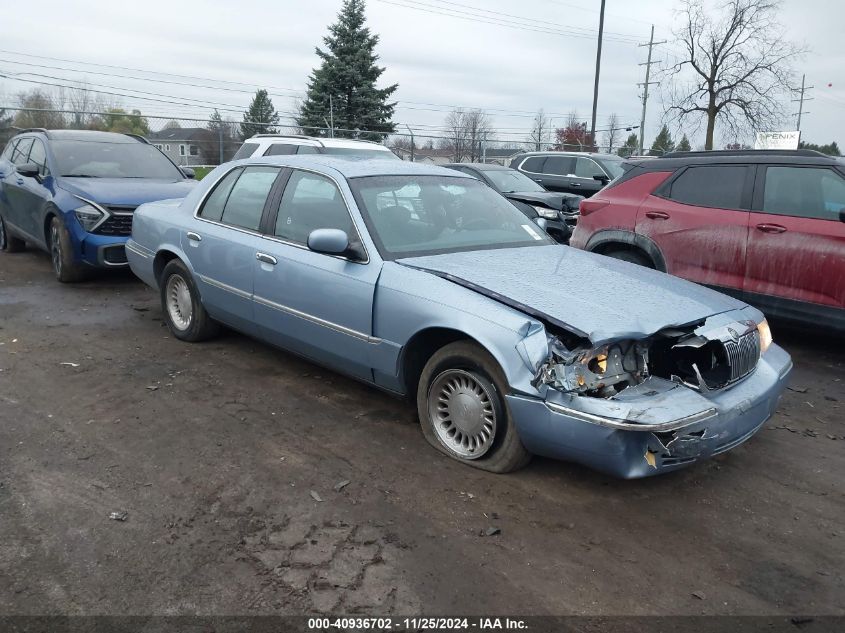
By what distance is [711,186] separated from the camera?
6719 millimetres

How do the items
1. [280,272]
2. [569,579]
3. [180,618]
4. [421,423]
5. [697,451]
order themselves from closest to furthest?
[180,618] < [569,579] < [697,451] < [421,423] < [280,272]

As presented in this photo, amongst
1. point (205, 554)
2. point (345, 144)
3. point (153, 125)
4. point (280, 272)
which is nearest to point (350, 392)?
point (280, 272)

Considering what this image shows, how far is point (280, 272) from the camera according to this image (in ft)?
15.7

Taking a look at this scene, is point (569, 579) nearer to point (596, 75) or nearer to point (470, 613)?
point (470, 613)

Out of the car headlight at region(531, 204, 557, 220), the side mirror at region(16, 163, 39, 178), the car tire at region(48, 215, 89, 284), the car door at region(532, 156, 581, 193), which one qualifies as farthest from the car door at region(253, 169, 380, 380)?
the car door at region(532, 156, 581, 193)

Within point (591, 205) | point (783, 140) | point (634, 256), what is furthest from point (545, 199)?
→ point (783, 140)

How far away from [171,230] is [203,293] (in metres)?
0.71

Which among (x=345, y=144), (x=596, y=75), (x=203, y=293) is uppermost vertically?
(x=596, y=75)

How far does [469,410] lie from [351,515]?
862mm

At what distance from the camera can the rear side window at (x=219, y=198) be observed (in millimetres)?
5582

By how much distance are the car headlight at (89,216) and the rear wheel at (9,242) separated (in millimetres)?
3280

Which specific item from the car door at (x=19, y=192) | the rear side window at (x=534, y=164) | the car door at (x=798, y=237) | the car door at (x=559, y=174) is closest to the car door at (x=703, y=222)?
the car door at (x=798, y=237)

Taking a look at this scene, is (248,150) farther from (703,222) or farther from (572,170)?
(703,222)

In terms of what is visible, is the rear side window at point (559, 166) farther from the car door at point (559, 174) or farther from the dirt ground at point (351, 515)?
the dirt ground at point (351, 515)
